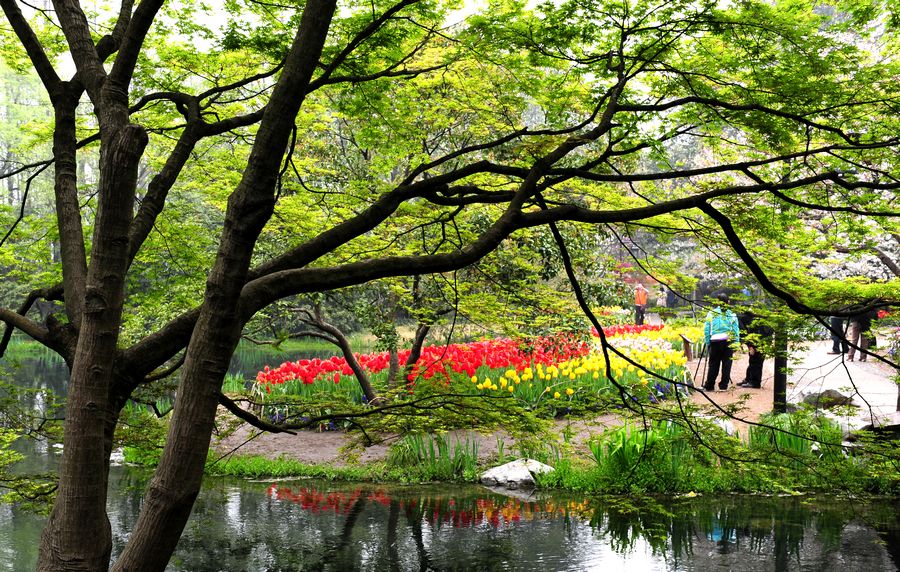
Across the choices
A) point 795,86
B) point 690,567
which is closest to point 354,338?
point 690,567

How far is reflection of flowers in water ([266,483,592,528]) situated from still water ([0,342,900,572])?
0.05ft

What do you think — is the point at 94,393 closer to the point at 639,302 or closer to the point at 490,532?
the point at 490,532

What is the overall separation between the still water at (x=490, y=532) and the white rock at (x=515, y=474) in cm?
36

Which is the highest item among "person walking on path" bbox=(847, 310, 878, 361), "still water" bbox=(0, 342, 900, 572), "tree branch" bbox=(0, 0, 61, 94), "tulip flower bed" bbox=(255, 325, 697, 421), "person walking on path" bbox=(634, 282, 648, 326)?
"tree branch" bbox=(0, 0, 61, 94)

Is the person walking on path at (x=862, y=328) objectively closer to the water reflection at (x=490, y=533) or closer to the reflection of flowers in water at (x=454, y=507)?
the water reflection at (x=490, y=533)

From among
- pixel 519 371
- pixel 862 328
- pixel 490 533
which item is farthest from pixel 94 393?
pixel 862 328

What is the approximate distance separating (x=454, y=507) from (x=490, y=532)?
1065 millimetres

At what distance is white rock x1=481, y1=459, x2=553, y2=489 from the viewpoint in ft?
32.0

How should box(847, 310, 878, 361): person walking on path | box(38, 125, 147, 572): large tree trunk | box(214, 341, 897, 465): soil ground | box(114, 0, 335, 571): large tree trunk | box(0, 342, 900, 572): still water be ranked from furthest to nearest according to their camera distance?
1. box(214, 341, 897, 465): soil ground
2. box(0, 342, 900, 572): still water
3. box(847, 310, 878, 361): person walking on path
4. box(38, 125, 147, 572): large tree trunk
5. box(114, 0, 335, 571): large tree trunk

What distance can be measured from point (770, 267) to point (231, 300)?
446 cm

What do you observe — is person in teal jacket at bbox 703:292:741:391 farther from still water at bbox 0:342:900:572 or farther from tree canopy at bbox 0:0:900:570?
tree canopy at bbox 0:0:900:570

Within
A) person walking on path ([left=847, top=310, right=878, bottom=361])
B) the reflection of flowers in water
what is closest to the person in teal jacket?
person walking on path ([left=847, top=310, right=878, bottom=361])

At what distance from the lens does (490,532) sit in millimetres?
7906

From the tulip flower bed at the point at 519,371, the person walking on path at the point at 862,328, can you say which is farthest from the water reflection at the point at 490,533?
the tulip flower bed at the point at 519,371
